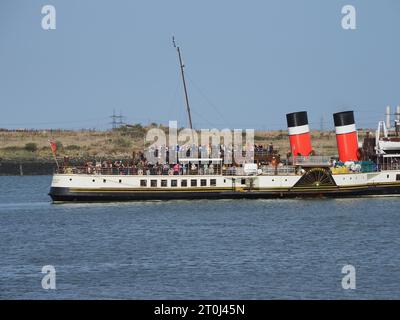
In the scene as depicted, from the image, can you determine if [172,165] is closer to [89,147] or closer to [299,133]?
[299,133]

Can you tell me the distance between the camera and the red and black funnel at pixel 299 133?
84562 millimetres

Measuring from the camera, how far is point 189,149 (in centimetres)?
Result: 8325

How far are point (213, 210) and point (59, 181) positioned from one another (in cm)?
1281

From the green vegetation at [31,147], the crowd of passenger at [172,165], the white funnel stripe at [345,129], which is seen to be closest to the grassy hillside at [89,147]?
the green vegetation at [31,147]

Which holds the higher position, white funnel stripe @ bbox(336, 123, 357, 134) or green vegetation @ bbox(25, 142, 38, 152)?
green vegetation @ bbox(25, 142, 38, 152)

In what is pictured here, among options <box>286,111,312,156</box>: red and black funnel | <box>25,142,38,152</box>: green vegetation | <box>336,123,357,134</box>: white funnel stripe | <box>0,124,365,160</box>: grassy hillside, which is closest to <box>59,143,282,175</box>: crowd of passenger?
<box>286,111,312,156</box>: red and black funnel

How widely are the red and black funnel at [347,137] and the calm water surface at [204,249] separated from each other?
699cm

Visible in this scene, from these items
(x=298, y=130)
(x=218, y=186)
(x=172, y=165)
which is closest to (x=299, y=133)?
Answer: (x=298, y=130)

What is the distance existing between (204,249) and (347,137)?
34.3m

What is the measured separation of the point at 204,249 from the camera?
53344 mm

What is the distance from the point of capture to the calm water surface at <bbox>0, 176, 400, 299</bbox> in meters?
42.6

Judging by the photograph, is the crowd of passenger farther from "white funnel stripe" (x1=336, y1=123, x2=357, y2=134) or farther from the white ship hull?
"white funnel stripe" (x1=336, y1=123, x2=357, y2=134)

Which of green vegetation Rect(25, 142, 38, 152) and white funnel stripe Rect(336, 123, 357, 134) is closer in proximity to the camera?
white funnel stripe Rect(336, 123, 357, 134)

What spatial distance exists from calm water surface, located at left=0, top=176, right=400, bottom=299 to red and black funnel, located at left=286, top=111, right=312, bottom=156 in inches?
296
